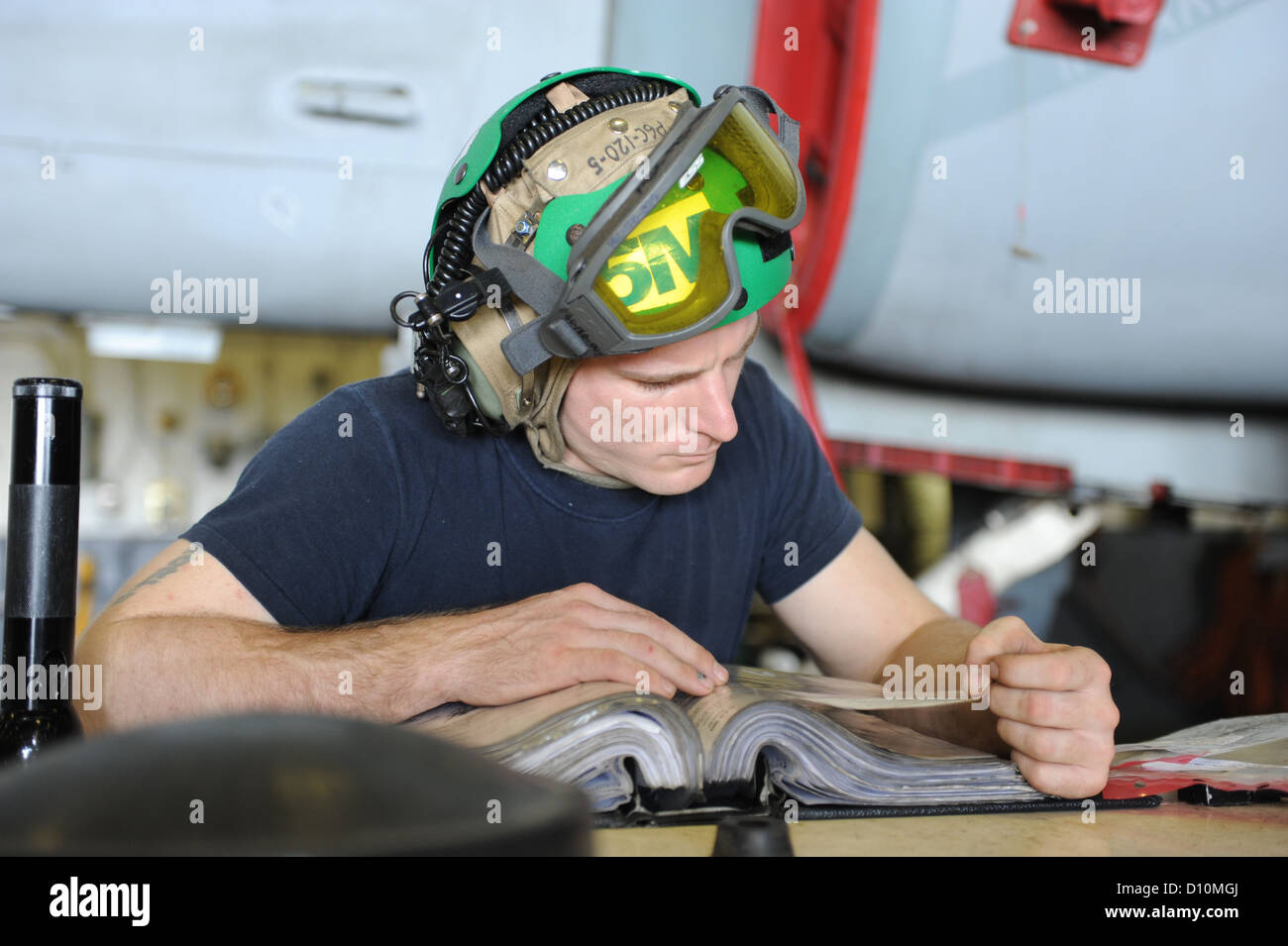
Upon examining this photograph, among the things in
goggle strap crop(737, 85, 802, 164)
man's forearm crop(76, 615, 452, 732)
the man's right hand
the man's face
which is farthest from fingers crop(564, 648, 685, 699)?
goggle strap crop(737, 85, 802, 164)

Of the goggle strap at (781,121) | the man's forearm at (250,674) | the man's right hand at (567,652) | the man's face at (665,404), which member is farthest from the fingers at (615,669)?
the goggle strap at (781,121)

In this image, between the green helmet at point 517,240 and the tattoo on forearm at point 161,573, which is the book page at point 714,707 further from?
the tattoo on forearm at point 161,573

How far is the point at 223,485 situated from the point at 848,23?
213 cm

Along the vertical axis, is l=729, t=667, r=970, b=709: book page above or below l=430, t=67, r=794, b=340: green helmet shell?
below

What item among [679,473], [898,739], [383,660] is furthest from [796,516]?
[383,660]

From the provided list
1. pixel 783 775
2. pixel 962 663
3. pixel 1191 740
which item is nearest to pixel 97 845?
pixel 783 775

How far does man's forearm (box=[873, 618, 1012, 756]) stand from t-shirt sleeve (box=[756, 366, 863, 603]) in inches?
5.2

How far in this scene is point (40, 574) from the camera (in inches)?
23.1

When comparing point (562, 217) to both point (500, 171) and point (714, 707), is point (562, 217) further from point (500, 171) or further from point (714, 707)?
point (714, 707)

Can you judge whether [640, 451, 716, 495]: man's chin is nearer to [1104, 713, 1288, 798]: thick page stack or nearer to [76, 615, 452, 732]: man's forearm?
[76, 615, 452, 732]: man's forearm

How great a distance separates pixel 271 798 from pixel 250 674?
0.58 metres

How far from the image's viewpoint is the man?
2.39 feet

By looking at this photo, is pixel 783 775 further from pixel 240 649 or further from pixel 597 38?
pixel 597 38

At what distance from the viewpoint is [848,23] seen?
1.62 m
